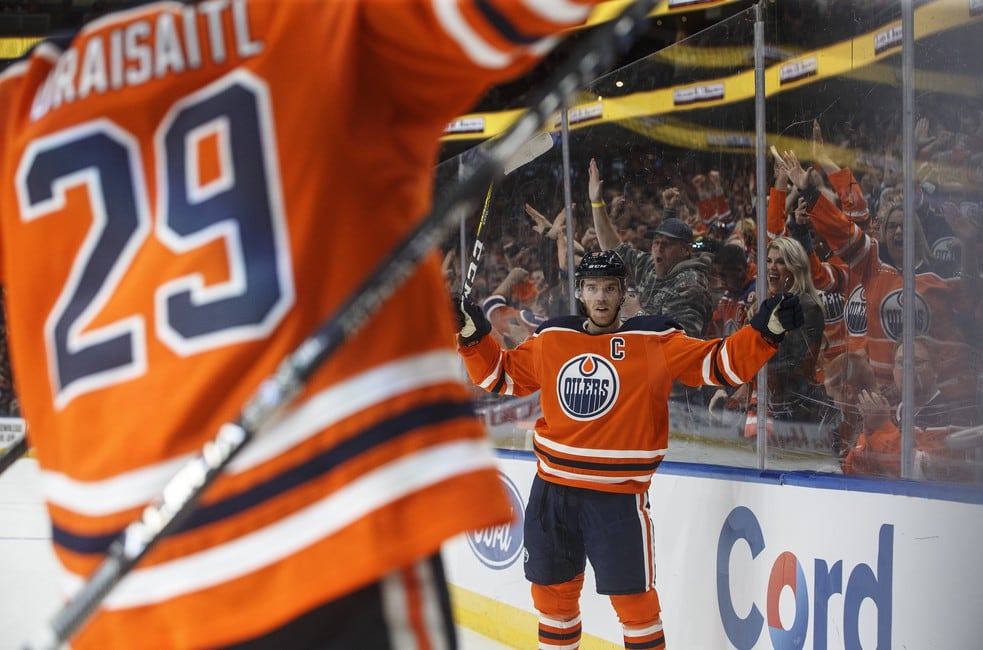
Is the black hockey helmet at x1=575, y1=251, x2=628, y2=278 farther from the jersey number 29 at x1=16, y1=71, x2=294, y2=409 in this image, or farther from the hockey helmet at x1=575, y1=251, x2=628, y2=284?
the jersey number 29 at x1=16, y1=71, x2=294, y2=409

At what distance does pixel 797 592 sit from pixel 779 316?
2.30 ft

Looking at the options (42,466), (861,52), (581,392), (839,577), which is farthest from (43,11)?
(42,466)

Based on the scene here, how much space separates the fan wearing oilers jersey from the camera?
2.91 m

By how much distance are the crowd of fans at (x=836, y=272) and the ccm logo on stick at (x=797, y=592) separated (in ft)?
0.99

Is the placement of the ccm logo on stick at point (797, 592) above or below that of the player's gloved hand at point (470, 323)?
below

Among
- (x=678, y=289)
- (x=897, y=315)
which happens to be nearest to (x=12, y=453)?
(x=897, y=315)

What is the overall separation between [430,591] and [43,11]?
4.03 m

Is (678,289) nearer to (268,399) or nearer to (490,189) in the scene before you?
(490,189)

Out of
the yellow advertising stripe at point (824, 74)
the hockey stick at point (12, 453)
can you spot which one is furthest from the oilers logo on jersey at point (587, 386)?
the hockey stick at point (12, 453)

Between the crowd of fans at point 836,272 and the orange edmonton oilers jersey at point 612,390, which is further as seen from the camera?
the orange edmonton oilers jersey at point 612,390

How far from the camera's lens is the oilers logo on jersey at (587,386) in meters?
3.02

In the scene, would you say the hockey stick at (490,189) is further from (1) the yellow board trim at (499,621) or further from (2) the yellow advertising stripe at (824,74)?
(1) the yellow board trim at (499,621)

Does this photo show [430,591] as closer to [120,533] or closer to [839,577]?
[120,533]

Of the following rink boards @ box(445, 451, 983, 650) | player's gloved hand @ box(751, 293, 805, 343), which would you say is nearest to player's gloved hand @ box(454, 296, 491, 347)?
rink boards @ box(445, 451, 983, 650)
